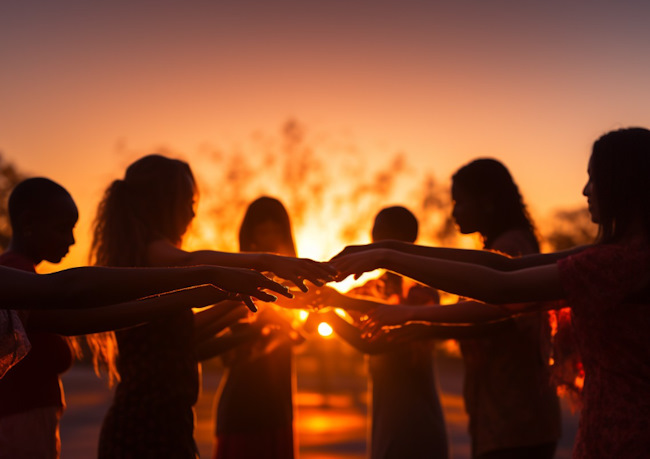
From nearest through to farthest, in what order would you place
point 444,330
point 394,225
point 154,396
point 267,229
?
point 154,396, point 444,330, point 394,225, point 267,229

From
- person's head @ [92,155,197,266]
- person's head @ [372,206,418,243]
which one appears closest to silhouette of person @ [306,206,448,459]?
person's head @ [372,206,418,243]

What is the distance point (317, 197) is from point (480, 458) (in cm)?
3171

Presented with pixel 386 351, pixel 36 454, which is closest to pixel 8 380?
pixel 36 454

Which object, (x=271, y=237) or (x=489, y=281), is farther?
(x=271, y=237)

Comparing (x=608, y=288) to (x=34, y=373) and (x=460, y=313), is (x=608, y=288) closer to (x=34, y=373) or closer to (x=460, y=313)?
(x=460, y=313)

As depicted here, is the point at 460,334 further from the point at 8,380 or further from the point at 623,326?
the point at 8,380

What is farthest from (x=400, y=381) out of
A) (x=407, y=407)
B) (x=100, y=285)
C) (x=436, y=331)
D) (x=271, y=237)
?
(x=100, y=285)

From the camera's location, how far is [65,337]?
12.5 ft

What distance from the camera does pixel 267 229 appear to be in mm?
5875

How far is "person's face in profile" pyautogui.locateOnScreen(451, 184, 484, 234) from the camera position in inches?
181

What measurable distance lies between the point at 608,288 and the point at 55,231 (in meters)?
2.58

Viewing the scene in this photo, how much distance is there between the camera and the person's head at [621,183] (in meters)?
3.01

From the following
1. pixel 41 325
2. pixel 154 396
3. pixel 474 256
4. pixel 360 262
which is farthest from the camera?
pixel 474 256

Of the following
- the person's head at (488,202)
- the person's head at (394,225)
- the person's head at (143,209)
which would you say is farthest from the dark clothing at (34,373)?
the person's head at (488,202)
